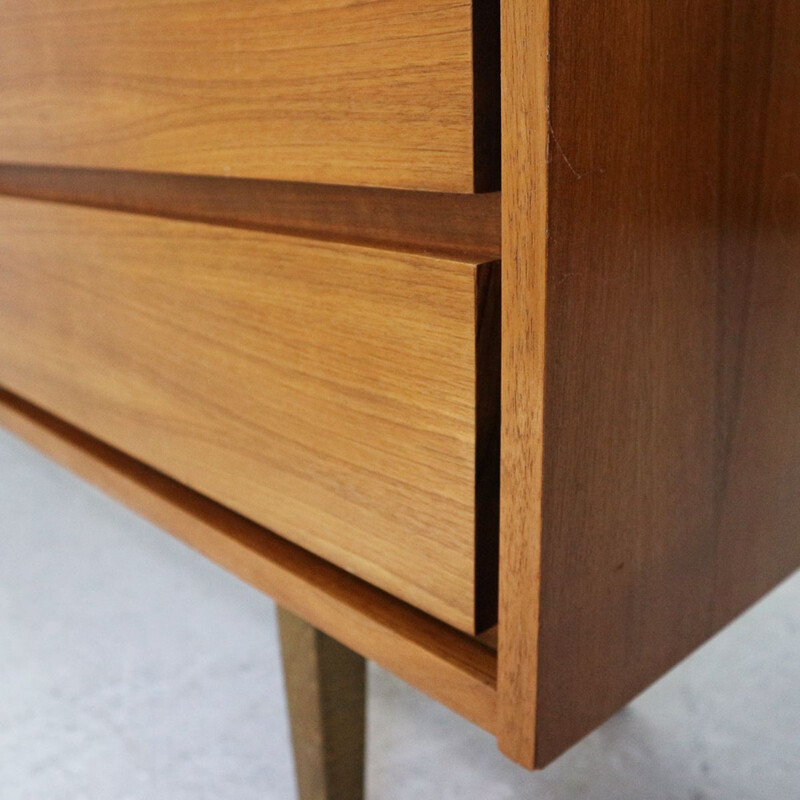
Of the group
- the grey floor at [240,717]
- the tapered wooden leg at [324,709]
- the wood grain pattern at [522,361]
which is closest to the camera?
the wood grain pattern at [522,361]

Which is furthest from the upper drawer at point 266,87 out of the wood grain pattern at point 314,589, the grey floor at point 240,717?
the grey floor at point 240,717

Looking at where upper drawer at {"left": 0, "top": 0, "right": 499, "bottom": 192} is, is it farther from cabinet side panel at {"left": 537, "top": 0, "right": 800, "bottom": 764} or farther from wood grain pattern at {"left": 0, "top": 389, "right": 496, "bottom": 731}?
wood grain pattern at {"left": 0, "top": 389, "right": 496, "bottom": 731}

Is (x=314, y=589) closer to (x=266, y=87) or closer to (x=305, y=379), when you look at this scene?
(x=305, y=379)

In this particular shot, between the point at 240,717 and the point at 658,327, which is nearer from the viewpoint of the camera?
the point at 658,327

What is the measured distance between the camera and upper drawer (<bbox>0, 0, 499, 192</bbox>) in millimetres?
300

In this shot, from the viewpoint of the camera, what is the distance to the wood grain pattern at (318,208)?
330mm

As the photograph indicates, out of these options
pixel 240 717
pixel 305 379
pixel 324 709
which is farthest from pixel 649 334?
pixel 240 717

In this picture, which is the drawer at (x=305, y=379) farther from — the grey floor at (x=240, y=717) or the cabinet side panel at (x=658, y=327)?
the grey floor at (x=240, y=717)

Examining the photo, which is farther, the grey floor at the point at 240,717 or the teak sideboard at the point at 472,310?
the grey floor at the point at 240,717

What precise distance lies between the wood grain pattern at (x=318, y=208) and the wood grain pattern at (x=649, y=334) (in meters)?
0.04

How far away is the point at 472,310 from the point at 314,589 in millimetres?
172

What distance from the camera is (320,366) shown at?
39cm

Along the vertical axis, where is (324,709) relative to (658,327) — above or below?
below

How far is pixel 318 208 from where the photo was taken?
38 centimetres
